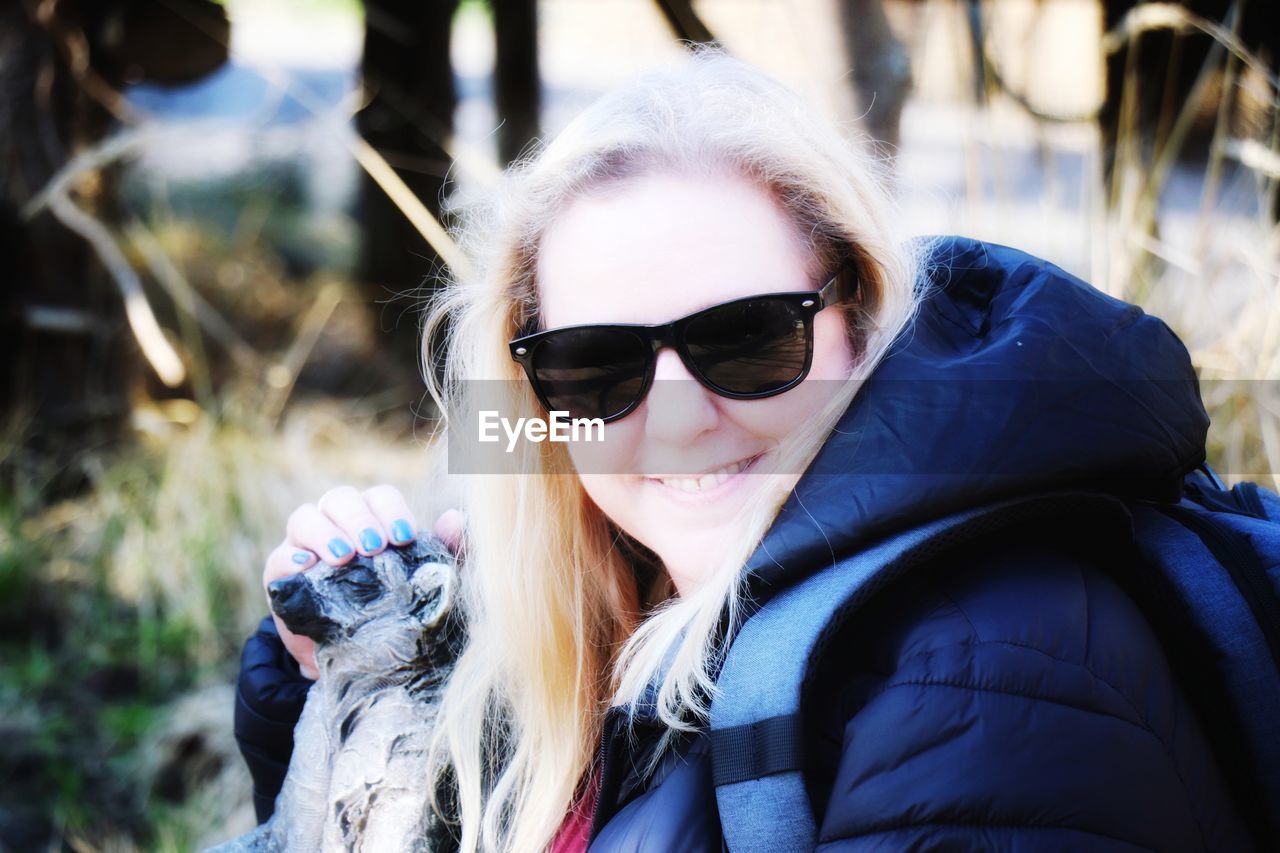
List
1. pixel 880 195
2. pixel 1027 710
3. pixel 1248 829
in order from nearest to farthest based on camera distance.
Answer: pixel 1027 710 < pixel 1248 829 < pixel 880 195

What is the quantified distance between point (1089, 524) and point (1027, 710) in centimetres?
31

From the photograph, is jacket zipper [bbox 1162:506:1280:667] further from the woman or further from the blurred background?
the blurred background

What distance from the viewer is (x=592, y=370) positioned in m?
1.38

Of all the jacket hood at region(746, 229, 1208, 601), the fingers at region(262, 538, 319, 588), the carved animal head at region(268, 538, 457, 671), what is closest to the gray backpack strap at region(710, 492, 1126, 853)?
the jacket hood at region(746, 229, 1208, 601)

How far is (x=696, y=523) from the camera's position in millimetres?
1395

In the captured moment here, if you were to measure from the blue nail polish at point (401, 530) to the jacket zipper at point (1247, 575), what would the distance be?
110cm

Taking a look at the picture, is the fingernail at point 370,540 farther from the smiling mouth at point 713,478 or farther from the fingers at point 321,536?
the smiling mouth at point 713,478

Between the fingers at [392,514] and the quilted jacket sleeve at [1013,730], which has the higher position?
the fingers at [392,514]

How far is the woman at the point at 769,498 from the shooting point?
3.34 feet

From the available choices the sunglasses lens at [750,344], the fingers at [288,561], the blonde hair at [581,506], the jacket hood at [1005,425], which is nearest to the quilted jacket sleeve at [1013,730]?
the jacket hood at [1005,425]

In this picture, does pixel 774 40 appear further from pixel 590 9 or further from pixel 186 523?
pixel 590 9

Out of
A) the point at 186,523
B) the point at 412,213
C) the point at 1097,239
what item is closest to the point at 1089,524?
the point at 1097,239

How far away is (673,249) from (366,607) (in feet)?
2.32

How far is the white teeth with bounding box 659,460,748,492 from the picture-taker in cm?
137
